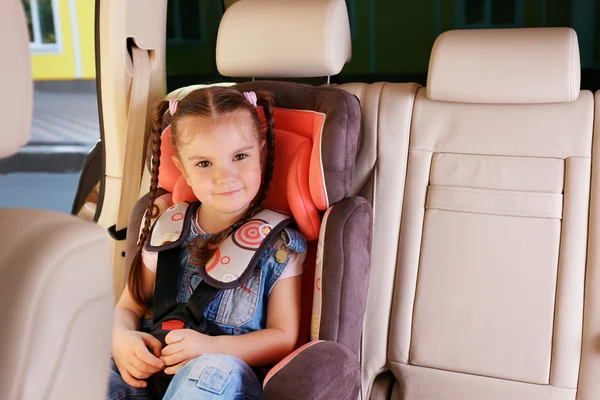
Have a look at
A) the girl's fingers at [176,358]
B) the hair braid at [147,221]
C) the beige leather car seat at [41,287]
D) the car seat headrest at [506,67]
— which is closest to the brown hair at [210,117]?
the hair braid at [147,221]

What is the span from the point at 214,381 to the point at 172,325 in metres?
0.30

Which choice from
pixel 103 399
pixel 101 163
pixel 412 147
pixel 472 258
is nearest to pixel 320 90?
pixel 412 147

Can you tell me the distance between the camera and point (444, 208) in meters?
1.93

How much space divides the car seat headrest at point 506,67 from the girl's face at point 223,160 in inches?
20.8

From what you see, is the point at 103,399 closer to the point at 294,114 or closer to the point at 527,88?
the point at 294,114

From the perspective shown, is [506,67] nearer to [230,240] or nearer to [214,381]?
[230,240]

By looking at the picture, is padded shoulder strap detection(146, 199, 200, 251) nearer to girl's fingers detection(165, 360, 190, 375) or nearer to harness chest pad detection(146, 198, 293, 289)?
harness chest pad detection(146, 198, 293, 289)

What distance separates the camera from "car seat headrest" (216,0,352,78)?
198 cm

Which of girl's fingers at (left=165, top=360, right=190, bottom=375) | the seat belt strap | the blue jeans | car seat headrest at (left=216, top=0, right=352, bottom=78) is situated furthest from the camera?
the seat belt strap

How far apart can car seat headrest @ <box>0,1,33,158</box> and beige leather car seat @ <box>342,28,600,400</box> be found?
1.30m

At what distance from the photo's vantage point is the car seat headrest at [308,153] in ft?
6.03

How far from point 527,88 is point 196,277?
973 mm

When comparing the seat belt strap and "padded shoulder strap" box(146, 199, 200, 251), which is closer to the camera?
"padded shoulder strap" box(146, 199, 200, 251)

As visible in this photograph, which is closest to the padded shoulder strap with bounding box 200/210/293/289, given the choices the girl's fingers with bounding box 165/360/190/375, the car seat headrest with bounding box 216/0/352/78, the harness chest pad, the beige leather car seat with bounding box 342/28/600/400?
the harness chest pad
